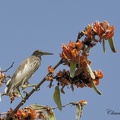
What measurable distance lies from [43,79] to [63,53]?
289mm

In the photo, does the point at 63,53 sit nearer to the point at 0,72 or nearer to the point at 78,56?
the point at 78,56

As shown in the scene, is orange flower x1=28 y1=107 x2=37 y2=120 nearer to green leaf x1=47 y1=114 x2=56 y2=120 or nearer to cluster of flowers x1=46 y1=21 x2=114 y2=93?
green leaf x1=47 y1=114 x2=56 y2=120

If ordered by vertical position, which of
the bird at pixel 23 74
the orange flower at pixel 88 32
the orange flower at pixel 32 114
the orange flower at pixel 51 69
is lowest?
the orange flower at pixel 32 114

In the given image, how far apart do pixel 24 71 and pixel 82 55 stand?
1.75 meters

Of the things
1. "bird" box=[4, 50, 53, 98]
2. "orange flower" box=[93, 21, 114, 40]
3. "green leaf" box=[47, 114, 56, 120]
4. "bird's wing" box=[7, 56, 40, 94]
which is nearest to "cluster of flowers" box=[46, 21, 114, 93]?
"orange flower" box=[93, 21, 114, 40]

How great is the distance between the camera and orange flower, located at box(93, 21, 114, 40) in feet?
10.6

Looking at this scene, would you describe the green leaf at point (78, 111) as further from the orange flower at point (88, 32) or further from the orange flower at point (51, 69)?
the orange flower at point (88, 32)

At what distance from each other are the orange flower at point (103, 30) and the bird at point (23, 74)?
127 centimetres

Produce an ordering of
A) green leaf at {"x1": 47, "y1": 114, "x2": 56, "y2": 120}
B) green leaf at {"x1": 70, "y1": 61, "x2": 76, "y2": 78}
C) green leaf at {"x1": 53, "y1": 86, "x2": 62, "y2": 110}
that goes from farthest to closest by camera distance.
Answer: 1. green leaf at {"x1": 47, "y1": 114, "x2": 56, "y2": 120}
2. green leaf at {"x1": 53, "y1": 86, "x2": 62, "y2": 110}
3. green leaf at {"x1": 70, "y1": 61, "x2": 76, "y2": 78}

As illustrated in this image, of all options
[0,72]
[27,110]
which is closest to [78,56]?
[27,110]

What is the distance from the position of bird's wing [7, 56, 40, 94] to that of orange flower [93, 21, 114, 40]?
1552 mm

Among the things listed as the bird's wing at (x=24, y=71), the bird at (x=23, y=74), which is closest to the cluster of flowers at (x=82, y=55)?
the bird at (x=23, y=74)

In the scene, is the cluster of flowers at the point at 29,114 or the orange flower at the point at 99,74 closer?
the orange flower at the point at 99,74

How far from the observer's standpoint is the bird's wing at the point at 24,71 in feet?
14.6
